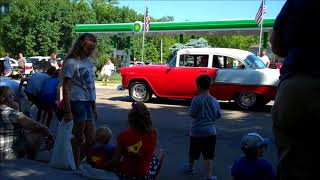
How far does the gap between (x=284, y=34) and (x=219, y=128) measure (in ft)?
28.9

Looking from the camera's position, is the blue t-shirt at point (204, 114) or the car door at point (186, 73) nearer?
the blue t-shirt at point (204, 114)

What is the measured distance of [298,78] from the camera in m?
2.21

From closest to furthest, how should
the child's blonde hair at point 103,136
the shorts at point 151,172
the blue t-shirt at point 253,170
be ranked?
the blue t-shirt at point 253,170, the shorts at point 151,172, the child's blonde hair at point 103,136

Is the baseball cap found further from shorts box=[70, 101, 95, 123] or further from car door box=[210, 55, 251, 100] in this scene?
car door box=[210, 55, 251, 100]

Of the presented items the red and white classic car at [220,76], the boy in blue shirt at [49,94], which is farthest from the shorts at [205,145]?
the red and white classic car at [220,76]

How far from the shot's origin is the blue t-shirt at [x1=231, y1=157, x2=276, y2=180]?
13.5 ft

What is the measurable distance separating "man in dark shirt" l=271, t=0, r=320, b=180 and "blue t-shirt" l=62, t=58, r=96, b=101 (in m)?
3.83

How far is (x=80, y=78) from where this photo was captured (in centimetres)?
588

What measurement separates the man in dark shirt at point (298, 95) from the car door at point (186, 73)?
12406 millimetres

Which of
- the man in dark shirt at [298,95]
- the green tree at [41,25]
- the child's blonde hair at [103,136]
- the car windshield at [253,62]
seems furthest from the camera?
the green tree at [41,25]

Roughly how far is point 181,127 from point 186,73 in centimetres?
416

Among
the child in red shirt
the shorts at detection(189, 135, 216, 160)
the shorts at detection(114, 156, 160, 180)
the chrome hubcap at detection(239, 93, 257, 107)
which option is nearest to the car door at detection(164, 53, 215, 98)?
the chrome hubcap at detection(239, 93, 257, 107)

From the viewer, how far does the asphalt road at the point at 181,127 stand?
7.50 metres

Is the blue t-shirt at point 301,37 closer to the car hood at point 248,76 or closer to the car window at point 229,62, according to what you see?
the car hood at point 248,76
